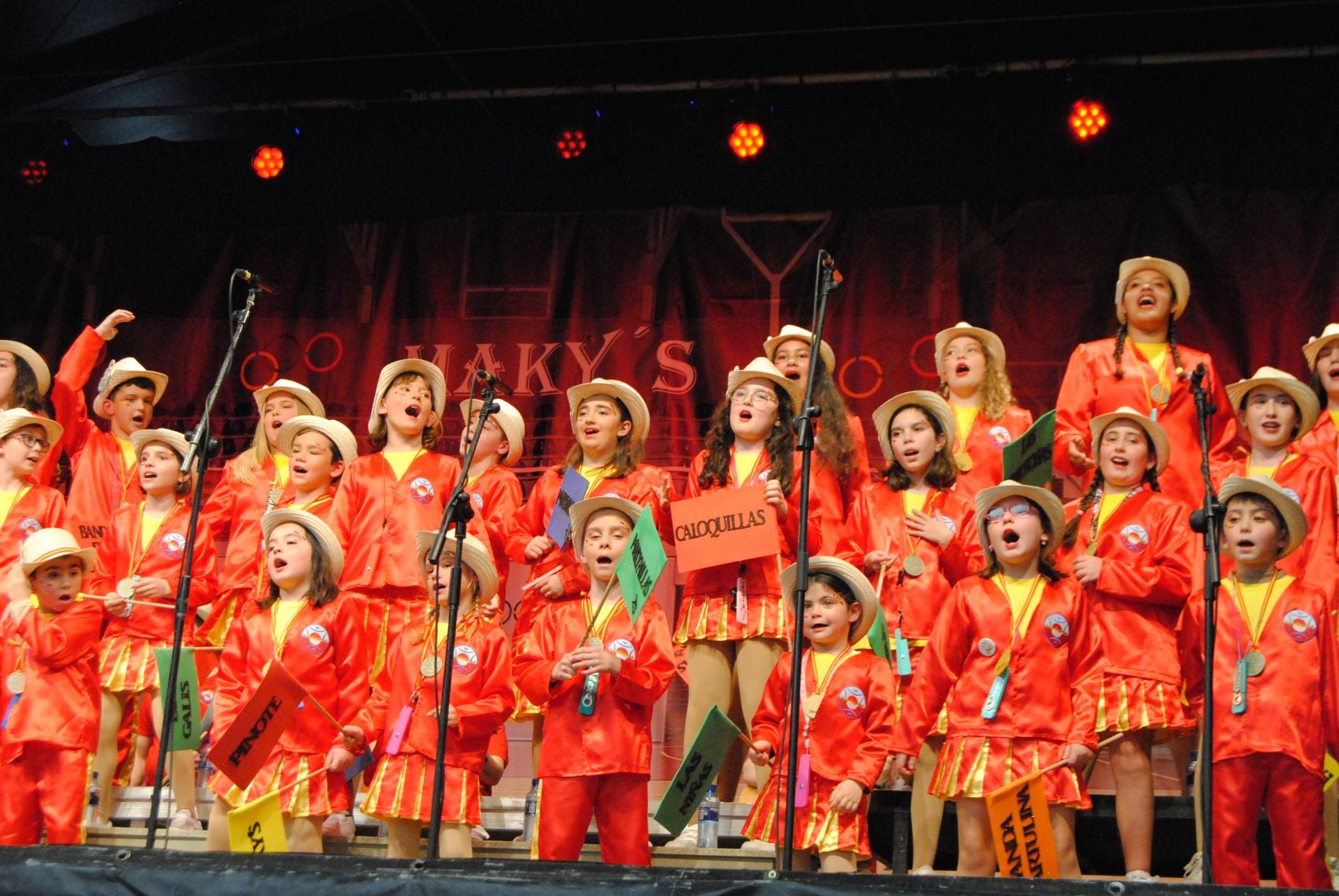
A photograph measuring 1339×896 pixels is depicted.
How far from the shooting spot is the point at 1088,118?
719cm

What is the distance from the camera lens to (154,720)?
585 cm

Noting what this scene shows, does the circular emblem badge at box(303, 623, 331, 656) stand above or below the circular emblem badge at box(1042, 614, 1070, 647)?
below

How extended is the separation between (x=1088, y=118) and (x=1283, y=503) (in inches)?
122

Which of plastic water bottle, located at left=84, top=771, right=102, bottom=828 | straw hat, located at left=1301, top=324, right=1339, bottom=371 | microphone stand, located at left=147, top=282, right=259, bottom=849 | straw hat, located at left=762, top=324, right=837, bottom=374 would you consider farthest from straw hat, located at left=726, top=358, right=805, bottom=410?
plastic water bottle, located at left=84, top=771, right=102, bottom=828

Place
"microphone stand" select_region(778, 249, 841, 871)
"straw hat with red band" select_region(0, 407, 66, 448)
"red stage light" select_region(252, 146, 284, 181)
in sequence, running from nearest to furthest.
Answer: "microphone stand" select_region(778, 249, 841, 871)
"straw hat with red band" select_region(0, 407, 66, 448)
"red stage light" select_region(252, 146, 284, 181)

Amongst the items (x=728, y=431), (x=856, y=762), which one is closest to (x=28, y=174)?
(x=728, y=431)

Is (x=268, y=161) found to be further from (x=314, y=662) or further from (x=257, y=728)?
(x=257, y=728)

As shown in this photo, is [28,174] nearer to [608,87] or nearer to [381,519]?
[608,87]

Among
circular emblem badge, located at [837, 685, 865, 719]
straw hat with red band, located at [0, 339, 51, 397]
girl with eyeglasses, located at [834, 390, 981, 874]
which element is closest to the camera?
circular emblem badge, located at [837, 685, 865, 719]

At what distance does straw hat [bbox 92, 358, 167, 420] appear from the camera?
6.92 m

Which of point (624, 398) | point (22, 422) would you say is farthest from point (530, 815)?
point (22, 422)

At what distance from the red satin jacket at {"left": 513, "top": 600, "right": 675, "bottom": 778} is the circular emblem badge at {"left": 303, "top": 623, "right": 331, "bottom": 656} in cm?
70

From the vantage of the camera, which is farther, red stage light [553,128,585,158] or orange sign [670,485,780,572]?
red stage light [553,128,585,158]

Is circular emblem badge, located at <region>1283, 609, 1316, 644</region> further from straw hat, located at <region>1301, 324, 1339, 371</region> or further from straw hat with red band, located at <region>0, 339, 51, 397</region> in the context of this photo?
straw hat with red band, located at <region>0, 339, 51, 397</region>
